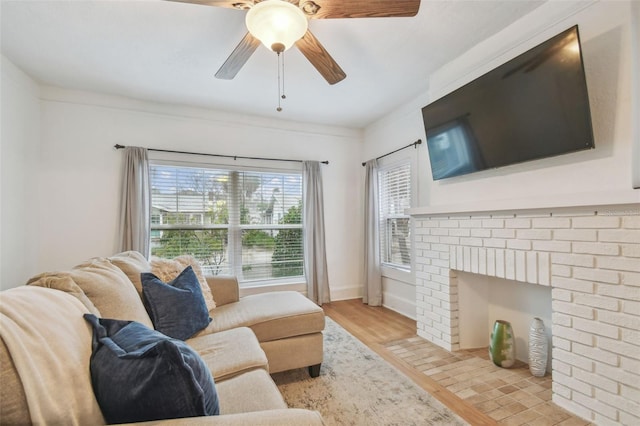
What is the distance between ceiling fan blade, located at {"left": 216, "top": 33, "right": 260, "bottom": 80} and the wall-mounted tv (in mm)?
1658

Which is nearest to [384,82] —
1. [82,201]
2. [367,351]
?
[367,351]

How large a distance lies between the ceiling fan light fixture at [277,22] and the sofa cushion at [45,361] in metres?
1.50

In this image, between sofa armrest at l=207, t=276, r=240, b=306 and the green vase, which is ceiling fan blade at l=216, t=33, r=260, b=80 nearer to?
sofa armrest at l=207, t=276, r=240, b=306

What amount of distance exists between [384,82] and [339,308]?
2.82 m

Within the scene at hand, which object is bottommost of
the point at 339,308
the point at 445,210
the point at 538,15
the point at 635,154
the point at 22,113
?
the point at 339,308

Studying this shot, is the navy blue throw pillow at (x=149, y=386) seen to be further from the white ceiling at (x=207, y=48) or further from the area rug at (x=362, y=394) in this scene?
the white ceiling at (x=207, y=48)

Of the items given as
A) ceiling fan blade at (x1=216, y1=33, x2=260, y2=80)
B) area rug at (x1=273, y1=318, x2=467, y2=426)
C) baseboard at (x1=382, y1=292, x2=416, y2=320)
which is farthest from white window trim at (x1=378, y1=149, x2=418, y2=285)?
Answer: ceiling fan blade at (x1=216, y1=33, x2=260, y2=80)

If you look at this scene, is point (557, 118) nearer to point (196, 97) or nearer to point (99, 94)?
point (196, 97)

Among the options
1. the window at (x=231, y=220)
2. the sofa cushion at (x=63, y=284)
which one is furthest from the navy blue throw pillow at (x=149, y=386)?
the window at (x=231, y=220)

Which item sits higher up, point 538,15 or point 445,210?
point 538,15

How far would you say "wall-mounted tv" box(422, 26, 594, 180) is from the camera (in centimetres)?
169

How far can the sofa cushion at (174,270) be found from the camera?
84.4 inches

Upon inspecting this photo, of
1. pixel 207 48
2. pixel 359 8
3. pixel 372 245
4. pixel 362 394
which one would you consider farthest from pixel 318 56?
pixel 372 245

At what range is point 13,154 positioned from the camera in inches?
104
